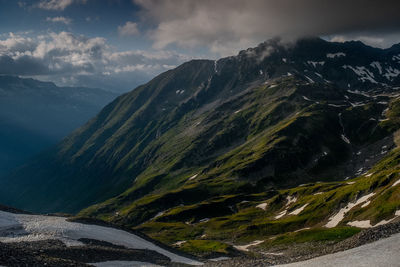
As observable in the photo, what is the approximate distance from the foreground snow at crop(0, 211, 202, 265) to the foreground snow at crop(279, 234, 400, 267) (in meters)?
25.8

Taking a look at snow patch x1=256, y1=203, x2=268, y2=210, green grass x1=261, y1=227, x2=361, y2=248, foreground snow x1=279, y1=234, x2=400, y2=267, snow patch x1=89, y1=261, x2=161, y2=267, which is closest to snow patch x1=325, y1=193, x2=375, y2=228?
green grass x1=261, y1=227, x2=361, y2=248

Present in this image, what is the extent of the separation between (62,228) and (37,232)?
12.8 ft

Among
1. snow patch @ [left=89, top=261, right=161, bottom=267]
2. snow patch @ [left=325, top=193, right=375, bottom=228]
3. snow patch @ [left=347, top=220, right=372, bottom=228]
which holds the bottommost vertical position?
snow patch @ [left=325, top=193, right=375, bottom=228]

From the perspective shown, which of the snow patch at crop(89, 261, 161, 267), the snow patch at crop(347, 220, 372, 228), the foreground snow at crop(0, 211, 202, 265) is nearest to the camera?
the snow patch at crop(89, 261, 161, 267)

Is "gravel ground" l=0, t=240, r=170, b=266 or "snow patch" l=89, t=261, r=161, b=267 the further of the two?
"snow patch" l=89, t=261, r=161, b=267

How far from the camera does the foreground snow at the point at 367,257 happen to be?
31531 millimetres

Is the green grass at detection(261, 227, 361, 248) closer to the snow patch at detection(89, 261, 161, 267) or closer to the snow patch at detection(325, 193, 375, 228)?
the snow patch at detection(325, 193, 375, 228)

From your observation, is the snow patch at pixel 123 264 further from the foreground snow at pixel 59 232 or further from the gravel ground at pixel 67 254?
the foreground snow at pixel 59 232

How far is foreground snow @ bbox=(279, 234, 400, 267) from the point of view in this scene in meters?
31.5

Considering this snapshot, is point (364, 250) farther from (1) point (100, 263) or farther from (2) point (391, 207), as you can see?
(2) point (391, 207)

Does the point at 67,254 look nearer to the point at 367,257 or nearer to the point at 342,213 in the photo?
the point at 367,257

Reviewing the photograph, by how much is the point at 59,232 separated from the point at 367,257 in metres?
43.2

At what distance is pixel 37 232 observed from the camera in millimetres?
50406

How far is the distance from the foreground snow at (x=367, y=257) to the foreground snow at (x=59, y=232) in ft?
84.5
